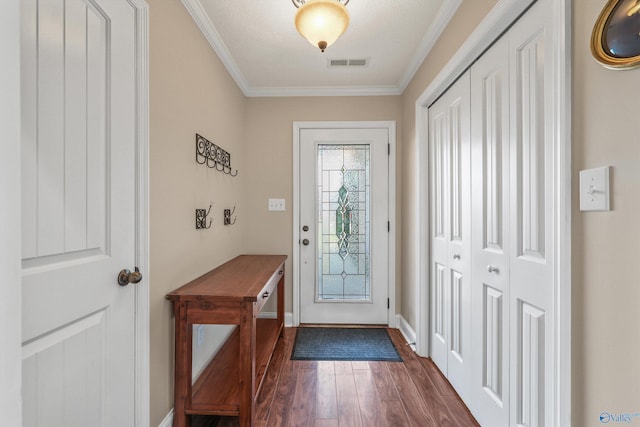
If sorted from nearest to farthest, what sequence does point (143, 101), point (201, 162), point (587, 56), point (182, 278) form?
point (587, 56) → point (143, 101) → point (182, 278) → point (201, 162)

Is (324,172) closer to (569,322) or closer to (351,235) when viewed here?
(351,235)

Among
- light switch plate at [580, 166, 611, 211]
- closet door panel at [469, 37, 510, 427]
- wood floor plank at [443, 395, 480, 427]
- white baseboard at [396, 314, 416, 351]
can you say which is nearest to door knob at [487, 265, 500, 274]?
closet door panel at [469, 37, 510, 427]

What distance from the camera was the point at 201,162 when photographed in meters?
1.91

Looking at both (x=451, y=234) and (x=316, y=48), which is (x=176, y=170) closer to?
(x=316, y=48)

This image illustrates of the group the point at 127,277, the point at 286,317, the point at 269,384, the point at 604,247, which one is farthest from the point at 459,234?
the point at 286,317

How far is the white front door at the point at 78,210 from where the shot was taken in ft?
2.68

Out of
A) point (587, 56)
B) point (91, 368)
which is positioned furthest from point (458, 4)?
point (91, 368)

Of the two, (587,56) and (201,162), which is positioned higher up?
(587,56)

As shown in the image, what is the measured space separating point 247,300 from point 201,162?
97 centimetres

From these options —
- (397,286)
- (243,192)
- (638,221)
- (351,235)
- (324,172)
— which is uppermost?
(324,172)

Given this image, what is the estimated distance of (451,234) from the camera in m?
2.01

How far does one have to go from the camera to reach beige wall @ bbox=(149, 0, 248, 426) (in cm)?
140

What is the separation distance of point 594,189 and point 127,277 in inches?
64.2

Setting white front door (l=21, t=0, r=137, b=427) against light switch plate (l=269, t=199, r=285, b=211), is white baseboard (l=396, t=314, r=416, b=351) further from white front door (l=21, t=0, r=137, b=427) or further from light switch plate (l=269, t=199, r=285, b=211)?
white front door (l=21, t=0, r=137, b=427)
